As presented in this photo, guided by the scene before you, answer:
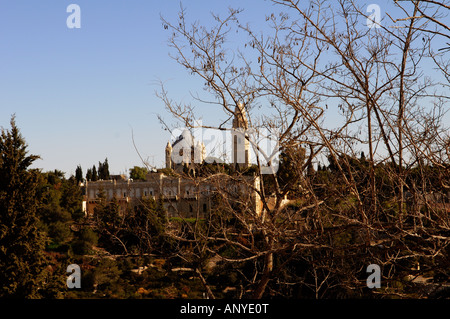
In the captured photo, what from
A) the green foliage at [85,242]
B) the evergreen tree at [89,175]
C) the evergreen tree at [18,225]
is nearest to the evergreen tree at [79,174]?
the evergreen tree at [89,175]

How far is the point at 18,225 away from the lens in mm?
18047

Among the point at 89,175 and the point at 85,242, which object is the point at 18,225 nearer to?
the point at 85,242

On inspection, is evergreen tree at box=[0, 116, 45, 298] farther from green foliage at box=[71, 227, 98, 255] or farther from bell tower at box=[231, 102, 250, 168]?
green foliage at box=[71, 227, 98, 255]

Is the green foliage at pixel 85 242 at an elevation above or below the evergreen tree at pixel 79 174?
below

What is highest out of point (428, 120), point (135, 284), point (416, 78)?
point (416, 78)

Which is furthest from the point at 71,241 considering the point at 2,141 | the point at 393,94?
the point at 393,94

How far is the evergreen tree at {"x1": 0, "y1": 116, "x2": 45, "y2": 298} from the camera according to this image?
56.0ft

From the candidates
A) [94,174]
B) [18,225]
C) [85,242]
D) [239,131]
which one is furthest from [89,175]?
[239,131]

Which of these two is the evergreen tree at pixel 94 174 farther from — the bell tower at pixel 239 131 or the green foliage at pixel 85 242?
the bell tower at pixel 239 131

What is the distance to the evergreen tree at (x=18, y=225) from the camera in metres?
17.1

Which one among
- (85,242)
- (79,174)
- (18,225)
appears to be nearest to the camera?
(18,225)
